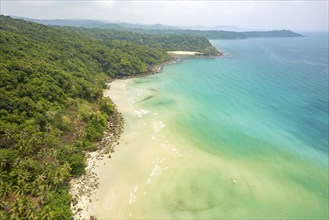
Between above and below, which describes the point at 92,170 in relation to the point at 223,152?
above

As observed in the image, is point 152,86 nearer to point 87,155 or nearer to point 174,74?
point 174,74

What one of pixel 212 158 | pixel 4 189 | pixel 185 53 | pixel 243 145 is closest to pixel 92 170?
pixel 4 189

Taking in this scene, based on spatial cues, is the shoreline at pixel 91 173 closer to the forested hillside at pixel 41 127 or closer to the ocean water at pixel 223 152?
the forested hillside at pixel 41 127

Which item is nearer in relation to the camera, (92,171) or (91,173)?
(91,173)

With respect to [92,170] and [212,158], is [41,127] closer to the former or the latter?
[92,170]

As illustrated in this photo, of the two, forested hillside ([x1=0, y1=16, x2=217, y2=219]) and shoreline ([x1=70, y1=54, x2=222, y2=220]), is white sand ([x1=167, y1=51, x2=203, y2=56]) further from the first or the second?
shoreline ([x1=70, y1=54, x2=222, y2=220])

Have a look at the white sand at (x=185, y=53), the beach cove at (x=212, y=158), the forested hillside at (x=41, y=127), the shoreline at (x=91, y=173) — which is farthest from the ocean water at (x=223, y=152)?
the white sand at (x=185, y=53)

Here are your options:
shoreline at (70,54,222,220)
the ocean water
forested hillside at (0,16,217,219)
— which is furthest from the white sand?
shoreline at (70,54,222,220)
